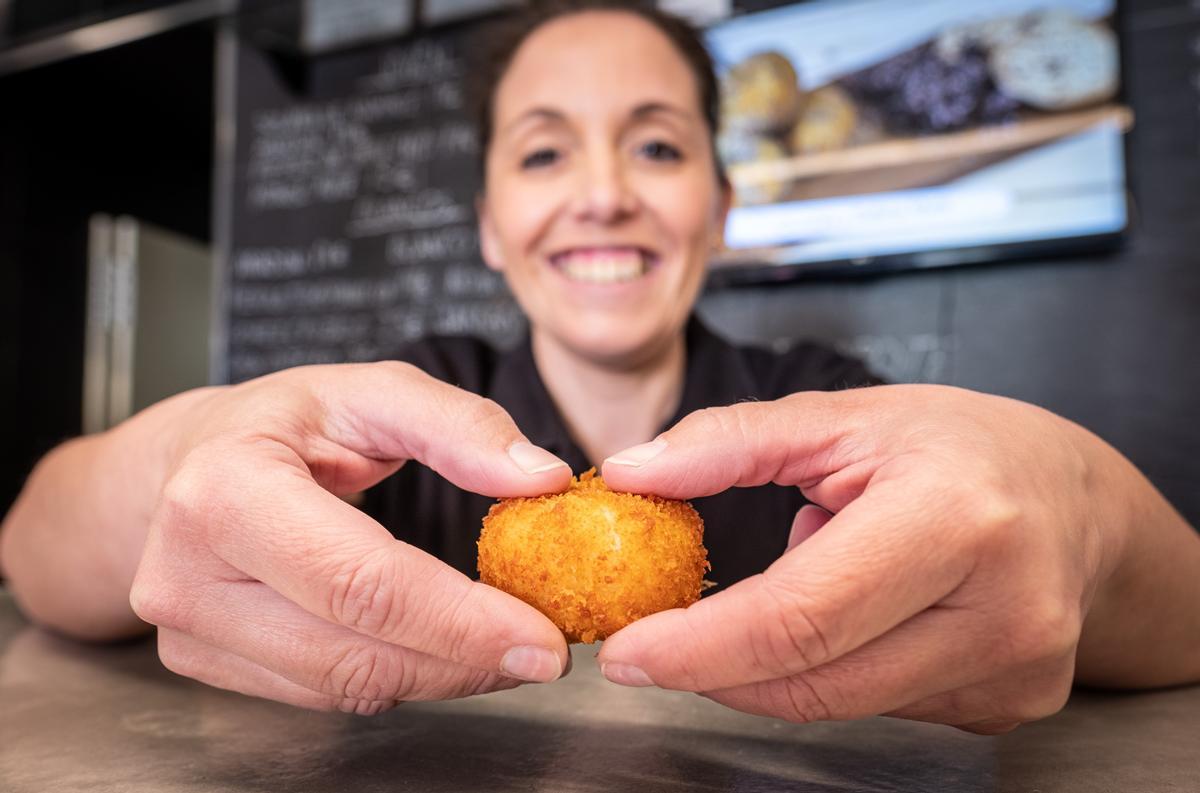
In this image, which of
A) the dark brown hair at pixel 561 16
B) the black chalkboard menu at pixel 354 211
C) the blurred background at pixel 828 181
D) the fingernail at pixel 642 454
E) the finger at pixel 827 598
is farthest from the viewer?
the black chalkboard menu at pixel 354 211

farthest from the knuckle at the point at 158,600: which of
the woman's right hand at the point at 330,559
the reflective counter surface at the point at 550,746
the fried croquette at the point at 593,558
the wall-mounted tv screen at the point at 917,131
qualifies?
the wall-mounted tv screen at the point at 917,131

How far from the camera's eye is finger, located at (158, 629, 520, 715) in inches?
25.3

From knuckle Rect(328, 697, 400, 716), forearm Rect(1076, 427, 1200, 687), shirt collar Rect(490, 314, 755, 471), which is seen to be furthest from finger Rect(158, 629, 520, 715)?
shirt collar Rect(490, 314, 755, 471)

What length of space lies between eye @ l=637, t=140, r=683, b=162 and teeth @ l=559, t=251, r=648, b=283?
0.16 meters

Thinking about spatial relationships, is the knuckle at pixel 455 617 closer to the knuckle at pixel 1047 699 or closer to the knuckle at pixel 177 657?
the knuckle at pixel 177 657

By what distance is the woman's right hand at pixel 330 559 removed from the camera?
0.56 metres

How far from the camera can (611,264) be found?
1.43 meters

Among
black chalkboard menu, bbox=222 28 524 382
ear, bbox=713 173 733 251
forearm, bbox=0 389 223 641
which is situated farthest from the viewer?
black chalkboard menu, bbox=222 28 524 382

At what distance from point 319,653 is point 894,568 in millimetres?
393

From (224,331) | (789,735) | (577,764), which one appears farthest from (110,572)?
(224,331)

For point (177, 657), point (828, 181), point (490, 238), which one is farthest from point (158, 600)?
point (828, 181)

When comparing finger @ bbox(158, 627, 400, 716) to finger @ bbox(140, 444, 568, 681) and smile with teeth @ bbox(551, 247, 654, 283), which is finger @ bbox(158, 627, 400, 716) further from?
smile with teeth @ bbox(551, 247, 654, 283)

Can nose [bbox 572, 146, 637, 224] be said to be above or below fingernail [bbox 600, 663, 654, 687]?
above

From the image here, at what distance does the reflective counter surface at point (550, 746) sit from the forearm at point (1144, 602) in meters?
0.03
